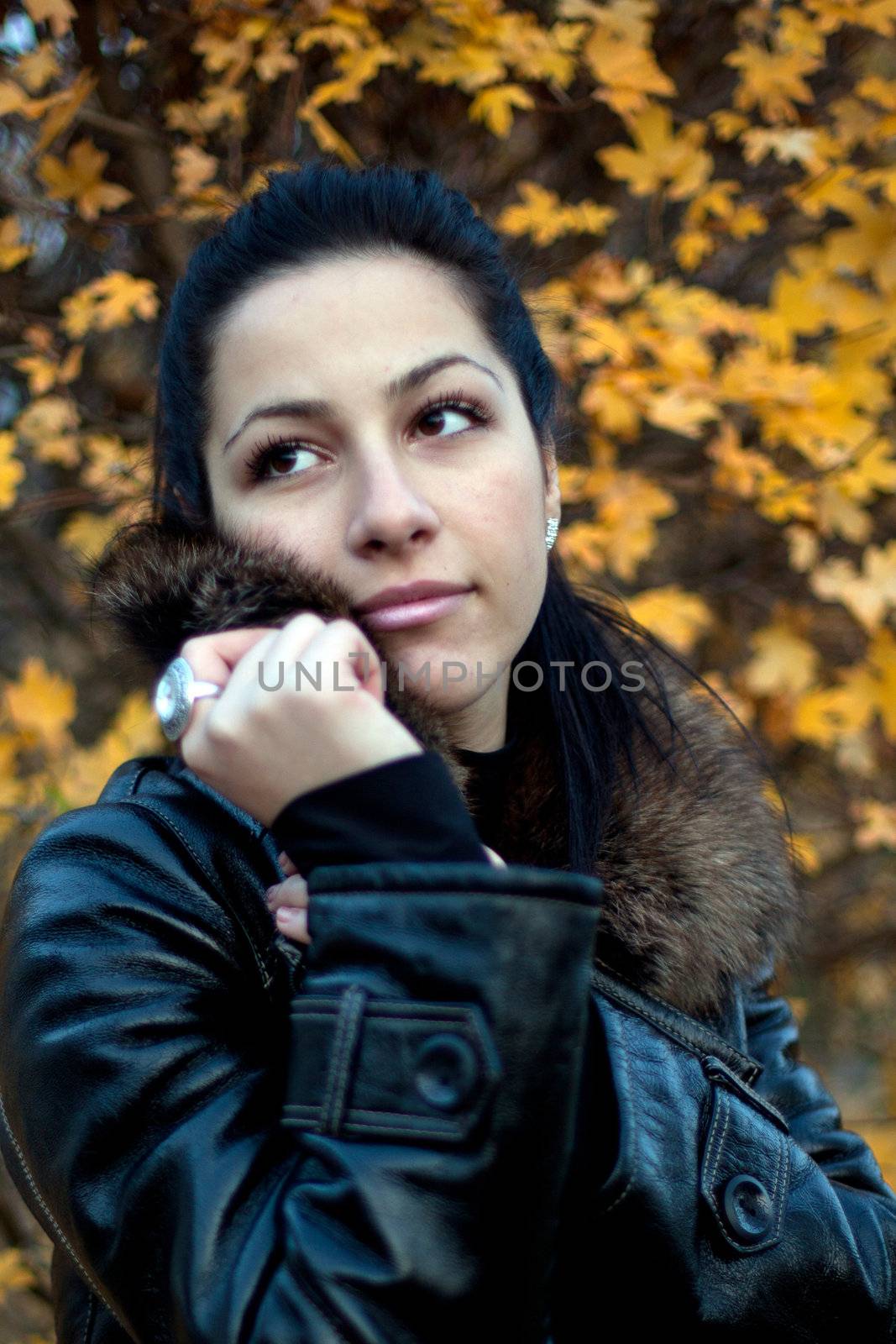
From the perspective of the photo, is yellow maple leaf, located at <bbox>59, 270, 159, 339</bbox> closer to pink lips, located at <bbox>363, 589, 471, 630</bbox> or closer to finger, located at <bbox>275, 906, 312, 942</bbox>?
pink lips, located at <bbox>363, 589, 471, 630</bbox>

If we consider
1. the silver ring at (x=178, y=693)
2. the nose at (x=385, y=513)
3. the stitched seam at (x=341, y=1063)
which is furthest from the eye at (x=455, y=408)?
the stitched seam at (x=341, y=1063)

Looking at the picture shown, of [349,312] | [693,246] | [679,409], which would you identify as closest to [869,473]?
[679,409]

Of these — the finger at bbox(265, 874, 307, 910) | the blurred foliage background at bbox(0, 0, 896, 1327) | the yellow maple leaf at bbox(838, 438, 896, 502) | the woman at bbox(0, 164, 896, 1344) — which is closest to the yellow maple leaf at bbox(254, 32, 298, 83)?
the blurred foliage background at bbox(0, 0, 896, 1327)

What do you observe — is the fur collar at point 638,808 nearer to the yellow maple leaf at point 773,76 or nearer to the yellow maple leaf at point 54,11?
the yellow maple leaf at point 54,11

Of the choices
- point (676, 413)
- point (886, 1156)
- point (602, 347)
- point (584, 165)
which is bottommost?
point (886, 1156)

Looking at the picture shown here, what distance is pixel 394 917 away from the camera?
3.15 ft

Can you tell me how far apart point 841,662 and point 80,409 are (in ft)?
8.30

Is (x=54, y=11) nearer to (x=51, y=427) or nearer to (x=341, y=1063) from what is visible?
(x=51, y=427)

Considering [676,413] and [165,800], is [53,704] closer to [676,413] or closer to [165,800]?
[165,800]

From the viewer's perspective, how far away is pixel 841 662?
10.8ft

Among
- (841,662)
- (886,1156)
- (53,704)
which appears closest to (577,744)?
(53,704)

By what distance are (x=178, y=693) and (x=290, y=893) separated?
0.27 metres

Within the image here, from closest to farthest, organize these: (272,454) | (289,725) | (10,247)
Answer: (289,725) < (272,454) < (10,247)

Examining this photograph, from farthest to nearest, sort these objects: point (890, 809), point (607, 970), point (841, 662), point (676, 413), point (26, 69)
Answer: point (841, 662) → point (890, 809) → point (676, 413) → point (26, 69) → point (607, 970)
